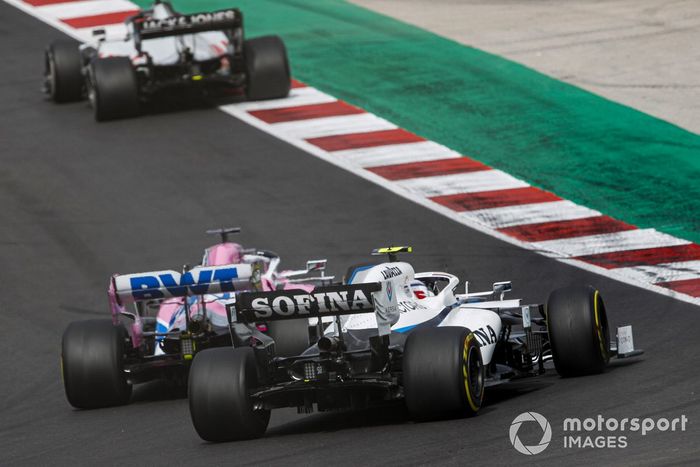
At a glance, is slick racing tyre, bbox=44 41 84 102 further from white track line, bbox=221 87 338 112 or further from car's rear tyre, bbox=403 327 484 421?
car's rear tyre, bbox=403 327 484 421

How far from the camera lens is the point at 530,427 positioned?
1095 cm

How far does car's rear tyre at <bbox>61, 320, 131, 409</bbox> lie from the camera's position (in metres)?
13.8

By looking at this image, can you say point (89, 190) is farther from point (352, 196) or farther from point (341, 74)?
point (341, 74)

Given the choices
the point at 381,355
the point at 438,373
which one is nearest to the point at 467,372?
the point at 438,373

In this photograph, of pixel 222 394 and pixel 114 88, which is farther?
pixel 114 88

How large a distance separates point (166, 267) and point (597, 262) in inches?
208

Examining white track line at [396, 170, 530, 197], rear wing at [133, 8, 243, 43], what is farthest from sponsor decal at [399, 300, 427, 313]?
rear wing at [133, 8, 243, 43]

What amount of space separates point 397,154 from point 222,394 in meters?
11.3

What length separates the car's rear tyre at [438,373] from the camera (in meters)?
11.1

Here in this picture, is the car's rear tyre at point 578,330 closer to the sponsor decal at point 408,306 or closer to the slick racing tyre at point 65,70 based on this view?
the sponsor decal at point 408,306

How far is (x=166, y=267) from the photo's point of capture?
62.8 feet

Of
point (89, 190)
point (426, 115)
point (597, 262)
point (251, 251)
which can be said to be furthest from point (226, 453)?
point (426, 115)

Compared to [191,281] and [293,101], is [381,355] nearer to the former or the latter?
[191,281]

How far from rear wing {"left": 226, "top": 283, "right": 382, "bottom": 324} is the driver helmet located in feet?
5.77
